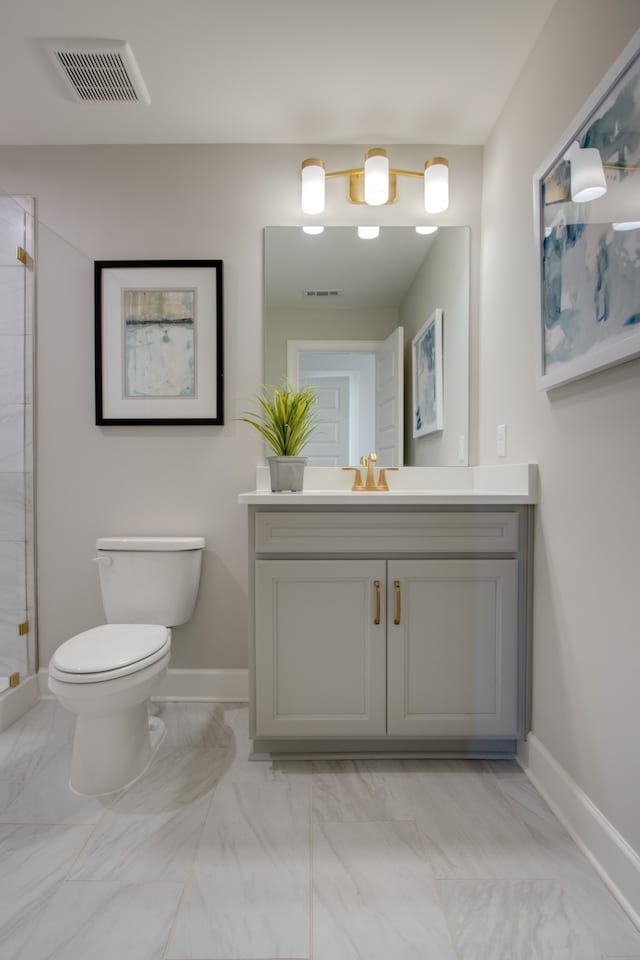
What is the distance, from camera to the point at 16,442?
6.64ft

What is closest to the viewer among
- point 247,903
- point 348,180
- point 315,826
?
point 247,903

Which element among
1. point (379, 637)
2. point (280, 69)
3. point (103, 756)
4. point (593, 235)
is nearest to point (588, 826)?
point (379, 637)

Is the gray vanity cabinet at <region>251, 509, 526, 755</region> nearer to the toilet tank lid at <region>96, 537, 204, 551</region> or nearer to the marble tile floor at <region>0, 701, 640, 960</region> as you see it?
the marble tile floor at <region>0, 701, 640, 960</region>

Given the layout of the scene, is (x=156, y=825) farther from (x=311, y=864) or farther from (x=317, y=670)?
(x=317, y=670)

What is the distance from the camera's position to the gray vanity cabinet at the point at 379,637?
1.60 m

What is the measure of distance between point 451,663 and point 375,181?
71.7 inches

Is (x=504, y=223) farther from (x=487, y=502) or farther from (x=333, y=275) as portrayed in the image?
(x=487, y=502)

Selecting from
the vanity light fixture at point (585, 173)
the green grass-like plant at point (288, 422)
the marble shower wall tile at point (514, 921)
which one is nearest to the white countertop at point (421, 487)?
the green grass-like plant at point (288, 422)

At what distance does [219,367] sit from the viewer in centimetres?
209

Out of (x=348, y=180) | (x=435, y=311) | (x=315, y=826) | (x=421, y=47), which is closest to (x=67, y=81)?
(x=348, y=180)

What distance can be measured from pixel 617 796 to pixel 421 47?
222 cm

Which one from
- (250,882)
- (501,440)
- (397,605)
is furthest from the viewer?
(501,440)

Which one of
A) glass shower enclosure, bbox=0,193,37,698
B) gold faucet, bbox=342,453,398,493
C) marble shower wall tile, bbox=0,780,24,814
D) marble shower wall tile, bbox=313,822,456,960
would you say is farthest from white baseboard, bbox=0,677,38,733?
gold faucet, bbox=342,453,398,493

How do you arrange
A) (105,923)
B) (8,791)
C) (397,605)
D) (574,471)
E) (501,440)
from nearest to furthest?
(105,923)
(574,471)
(8,791)
(397,605)
(501,440)
